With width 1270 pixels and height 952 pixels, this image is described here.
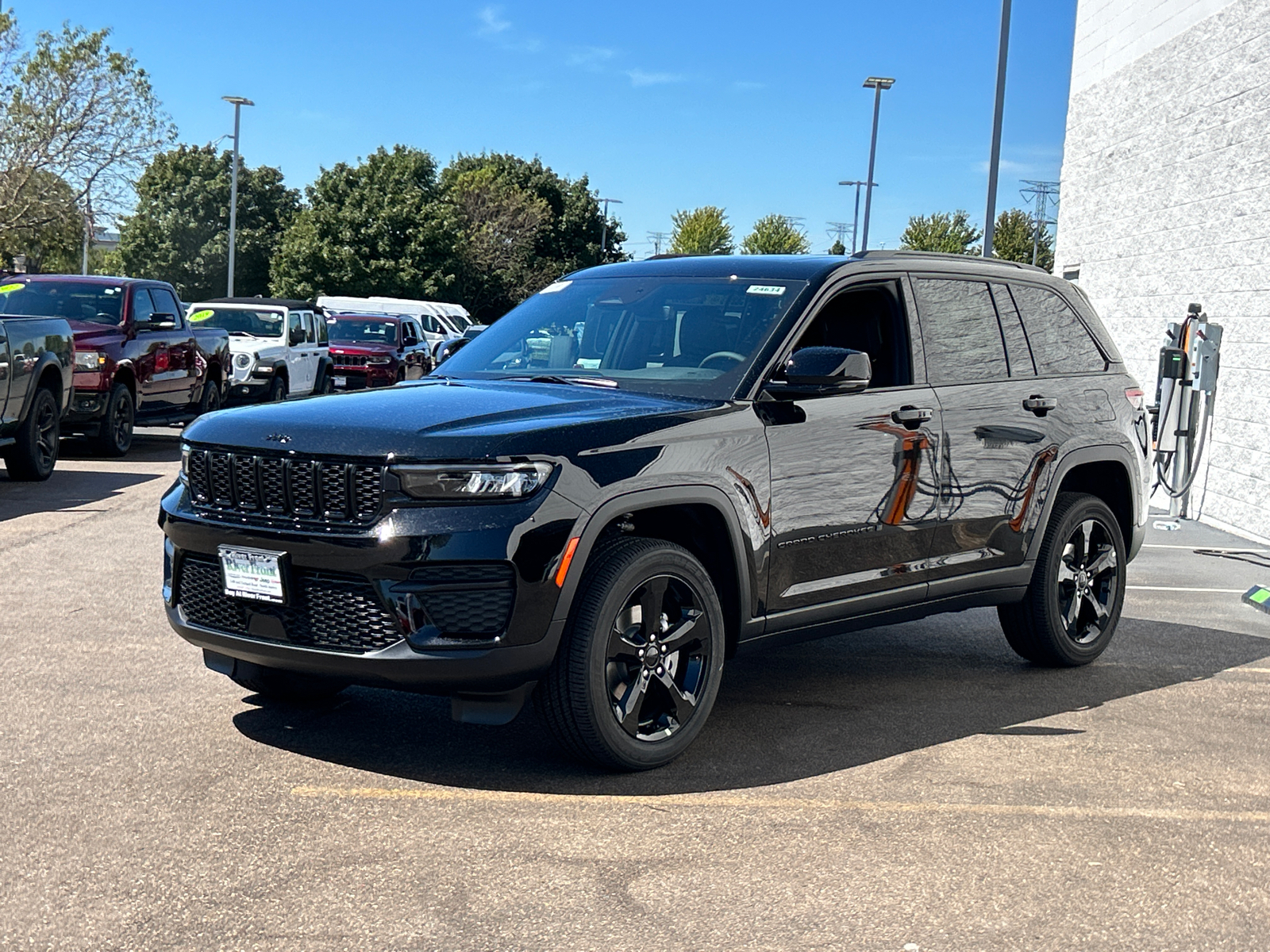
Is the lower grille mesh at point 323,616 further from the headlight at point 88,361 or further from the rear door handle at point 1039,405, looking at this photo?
the headlight at point 88,361

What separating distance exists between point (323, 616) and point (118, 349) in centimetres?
1232

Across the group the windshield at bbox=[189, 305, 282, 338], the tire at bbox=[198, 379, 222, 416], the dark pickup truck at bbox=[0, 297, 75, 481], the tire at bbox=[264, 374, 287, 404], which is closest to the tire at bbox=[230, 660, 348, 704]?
the dark pickup truck at bbox=[0, 297, 75, 481]

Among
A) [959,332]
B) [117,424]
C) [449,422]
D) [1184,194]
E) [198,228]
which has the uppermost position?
[198,228]

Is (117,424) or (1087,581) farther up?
(1087,581)

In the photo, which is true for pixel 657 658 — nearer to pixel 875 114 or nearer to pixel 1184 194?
pixel 1184 194

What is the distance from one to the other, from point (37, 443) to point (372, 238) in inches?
1982

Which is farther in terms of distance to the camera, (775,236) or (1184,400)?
(775,236)

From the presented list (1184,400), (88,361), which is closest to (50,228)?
(88,361)

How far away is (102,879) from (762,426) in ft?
8.86

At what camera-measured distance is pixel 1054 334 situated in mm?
7078

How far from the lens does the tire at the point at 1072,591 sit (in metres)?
6.95

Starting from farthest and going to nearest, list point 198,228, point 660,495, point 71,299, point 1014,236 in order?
1. point 1014,236
2. point 198,228
3. point 71,299
4. point 660,495

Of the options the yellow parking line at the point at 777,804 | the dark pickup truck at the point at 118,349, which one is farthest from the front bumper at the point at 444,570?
the dark pickup truck at the point at 118,349

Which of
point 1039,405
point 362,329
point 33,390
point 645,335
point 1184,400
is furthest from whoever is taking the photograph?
point 362,329
